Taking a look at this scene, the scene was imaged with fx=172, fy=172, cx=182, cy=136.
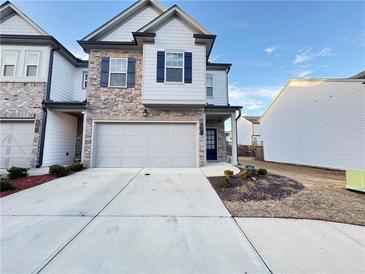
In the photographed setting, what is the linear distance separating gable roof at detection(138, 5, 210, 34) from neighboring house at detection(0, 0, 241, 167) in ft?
0.15

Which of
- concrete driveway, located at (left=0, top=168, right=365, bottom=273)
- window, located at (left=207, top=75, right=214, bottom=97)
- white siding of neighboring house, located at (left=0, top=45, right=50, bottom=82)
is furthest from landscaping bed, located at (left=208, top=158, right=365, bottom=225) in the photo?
white siding of neighboring house, located at (left=0, top=45, right=50, bottom=82)

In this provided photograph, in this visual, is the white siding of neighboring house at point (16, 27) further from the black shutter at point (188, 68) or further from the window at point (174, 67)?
the black shutter at point (188, 68)

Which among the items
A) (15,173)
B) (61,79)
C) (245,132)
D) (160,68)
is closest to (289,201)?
(160,68)

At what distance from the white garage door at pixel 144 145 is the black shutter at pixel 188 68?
242 cm

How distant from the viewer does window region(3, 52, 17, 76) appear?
30.3ft

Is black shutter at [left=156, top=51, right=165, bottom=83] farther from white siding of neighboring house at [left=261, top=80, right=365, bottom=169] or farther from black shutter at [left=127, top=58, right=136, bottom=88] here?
white siding of neighboring house at [left=261, top=80, right=365, bottom=169]

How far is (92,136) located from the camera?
362 inches

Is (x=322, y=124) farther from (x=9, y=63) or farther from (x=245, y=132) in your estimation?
(x=9, y=63)

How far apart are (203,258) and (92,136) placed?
8.66 meters

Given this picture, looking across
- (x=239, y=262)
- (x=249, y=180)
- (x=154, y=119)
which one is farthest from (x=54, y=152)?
(x=239, y=262)

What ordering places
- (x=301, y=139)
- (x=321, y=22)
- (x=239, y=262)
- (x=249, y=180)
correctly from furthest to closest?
(x=301, y=139), (x=321, y=22), (x=249, y=180), (x=239, y=262)

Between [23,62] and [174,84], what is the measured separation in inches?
327

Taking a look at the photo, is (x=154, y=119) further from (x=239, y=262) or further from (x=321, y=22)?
(x=321, y=22)

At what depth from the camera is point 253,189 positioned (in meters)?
5.56
